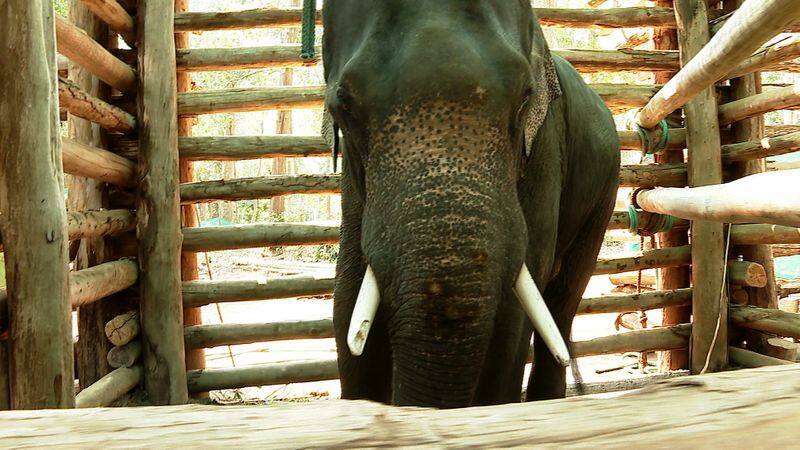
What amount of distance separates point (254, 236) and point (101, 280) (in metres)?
1.25

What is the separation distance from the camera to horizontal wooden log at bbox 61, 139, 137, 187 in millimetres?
3290

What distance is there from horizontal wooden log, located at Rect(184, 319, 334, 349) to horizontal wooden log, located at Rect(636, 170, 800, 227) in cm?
267

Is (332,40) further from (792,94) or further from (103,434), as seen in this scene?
(792,94)

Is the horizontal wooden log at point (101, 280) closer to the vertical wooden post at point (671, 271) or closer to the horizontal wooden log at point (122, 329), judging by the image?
the horizontal wooden log at point (122, 329)

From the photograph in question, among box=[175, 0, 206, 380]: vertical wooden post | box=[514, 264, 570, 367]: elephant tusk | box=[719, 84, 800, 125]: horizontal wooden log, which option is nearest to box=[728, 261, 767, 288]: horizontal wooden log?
box=[719, 84, 800, 125]: horizontal wooden log

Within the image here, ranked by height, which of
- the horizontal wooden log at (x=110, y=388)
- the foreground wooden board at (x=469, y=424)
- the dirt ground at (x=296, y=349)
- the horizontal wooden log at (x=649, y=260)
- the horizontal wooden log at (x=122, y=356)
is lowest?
the dirt ground at (x=296, y=349)

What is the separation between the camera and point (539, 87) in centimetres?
251

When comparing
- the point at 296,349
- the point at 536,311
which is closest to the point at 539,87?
the point at 536,311

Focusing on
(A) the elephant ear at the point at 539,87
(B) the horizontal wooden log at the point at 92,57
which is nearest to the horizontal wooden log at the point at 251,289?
(B) the horizontal wooden log at the point at 92,57

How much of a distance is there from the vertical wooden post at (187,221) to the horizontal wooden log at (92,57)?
0.62 meters

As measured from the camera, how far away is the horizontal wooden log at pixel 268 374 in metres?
4.53

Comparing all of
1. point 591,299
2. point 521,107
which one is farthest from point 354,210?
point 591,299

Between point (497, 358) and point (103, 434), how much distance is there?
179 centimetres

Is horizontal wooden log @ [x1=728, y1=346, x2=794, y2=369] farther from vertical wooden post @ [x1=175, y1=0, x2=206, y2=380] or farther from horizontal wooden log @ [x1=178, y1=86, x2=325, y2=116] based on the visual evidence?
vertical wooden post @ [x1=175, y1=0, x2=206, y2=380]
